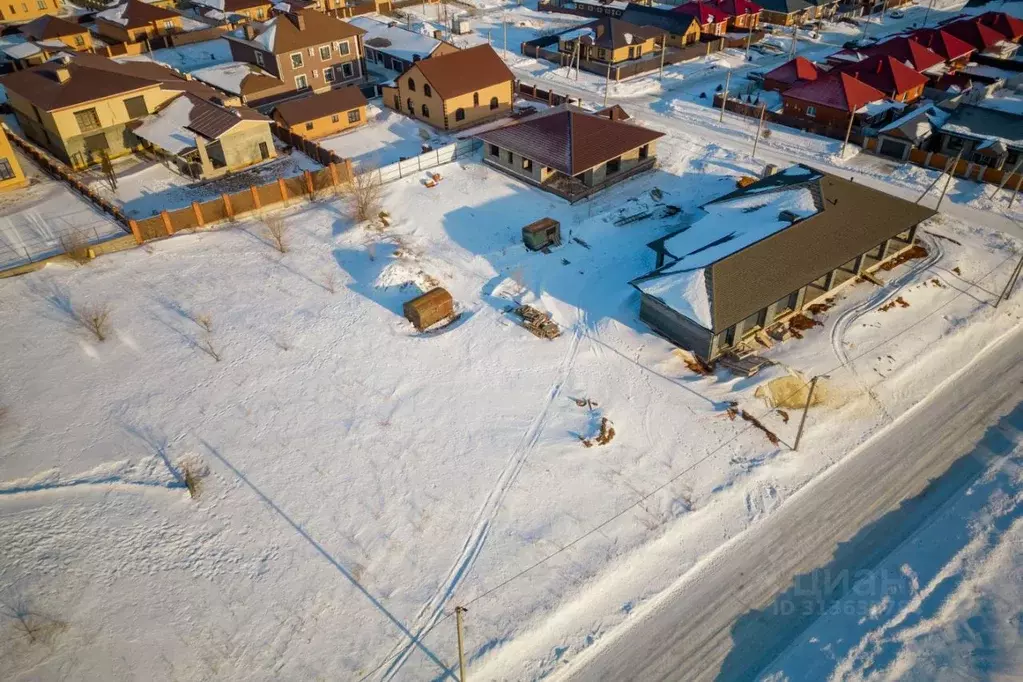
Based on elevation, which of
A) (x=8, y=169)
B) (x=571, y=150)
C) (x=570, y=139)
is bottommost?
(x=8, y=169)

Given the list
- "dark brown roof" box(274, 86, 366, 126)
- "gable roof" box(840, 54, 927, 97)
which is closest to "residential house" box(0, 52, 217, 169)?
"dark brown roof" box(274, 86, 366, 126)

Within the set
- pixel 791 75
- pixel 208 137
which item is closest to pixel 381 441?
pixel 208 137

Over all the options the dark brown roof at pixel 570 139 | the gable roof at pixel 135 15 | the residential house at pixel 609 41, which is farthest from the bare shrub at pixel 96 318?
the gable roof at pixel 135 15

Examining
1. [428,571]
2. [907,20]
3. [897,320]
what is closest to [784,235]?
[897,320]

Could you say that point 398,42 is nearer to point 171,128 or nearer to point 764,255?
point 171,128

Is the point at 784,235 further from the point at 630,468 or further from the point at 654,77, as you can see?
the point at 654,77
